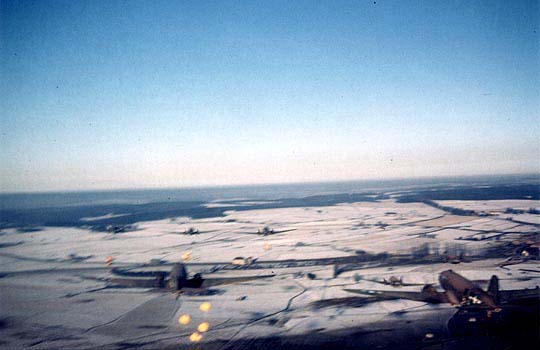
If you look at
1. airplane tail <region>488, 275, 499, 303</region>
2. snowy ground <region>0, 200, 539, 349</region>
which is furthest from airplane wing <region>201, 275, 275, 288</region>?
airplane tail <region>488, 275, 499, 303</region>

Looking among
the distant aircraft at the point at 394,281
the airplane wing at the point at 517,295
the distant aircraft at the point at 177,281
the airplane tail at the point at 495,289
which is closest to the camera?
the airplane tail at the point at 495,289

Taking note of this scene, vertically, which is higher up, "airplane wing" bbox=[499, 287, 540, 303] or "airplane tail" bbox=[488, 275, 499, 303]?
"airplane tail" bbox=[488, 275, 499, 303]

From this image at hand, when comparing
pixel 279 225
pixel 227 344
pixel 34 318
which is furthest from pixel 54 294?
pixel 279 225

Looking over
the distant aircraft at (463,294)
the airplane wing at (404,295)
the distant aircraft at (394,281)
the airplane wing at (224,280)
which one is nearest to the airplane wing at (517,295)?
the distant aircraft at (463,294)

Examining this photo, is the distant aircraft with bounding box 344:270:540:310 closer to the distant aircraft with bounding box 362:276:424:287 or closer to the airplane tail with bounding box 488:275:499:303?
Result: the airplane tail with bounding box 488:275:499:303

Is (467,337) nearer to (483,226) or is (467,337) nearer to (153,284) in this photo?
(153,284)

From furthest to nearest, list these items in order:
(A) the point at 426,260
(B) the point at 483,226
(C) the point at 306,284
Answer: (B) the point at 483,226 < (A) the point at 426,260 < (C) the point at 306,284

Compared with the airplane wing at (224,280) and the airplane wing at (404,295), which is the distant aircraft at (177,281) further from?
the airplane wing at (404,295)
